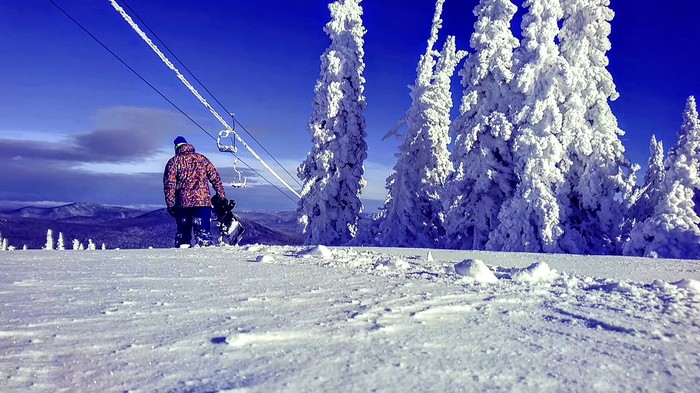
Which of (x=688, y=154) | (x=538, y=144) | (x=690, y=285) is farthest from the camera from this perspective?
(x=688, y=154)

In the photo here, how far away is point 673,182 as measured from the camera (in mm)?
19828

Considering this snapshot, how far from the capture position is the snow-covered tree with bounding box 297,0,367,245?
24797 mm

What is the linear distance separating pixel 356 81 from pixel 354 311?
23538mm

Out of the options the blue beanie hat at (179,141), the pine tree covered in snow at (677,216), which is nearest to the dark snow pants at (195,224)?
the blue beanie hat at (179,141)

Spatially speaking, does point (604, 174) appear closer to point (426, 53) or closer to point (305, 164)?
point (426, 53)

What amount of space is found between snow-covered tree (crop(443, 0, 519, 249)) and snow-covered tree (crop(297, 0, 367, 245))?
569 centimetres

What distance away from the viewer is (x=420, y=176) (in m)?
25.9

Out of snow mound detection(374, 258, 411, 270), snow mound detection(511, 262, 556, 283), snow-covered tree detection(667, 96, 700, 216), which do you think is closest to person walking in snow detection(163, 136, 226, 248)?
snow mound detection(374, 258, 411, 270)

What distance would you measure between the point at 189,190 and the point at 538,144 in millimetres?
14353

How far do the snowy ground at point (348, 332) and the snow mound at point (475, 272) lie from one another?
17 mm

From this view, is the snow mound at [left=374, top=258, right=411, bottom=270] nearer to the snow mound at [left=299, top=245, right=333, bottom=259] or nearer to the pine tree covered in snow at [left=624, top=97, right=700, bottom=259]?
the snow mound at [left=299, top=245, right=333, bottom=259]

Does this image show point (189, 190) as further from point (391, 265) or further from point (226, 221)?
point (391, 265)

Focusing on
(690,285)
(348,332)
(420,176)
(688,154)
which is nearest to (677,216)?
(688,154)

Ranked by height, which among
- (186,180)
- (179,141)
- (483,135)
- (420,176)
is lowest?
(186,180)
